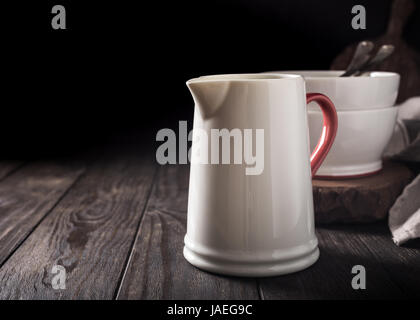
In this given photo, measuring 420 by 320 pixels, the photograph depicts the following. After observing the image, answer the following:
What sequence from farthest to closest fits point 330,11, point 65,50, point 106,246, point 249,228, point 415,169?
point 65,50, point 330,11, point 415,169, point 106,246, point 249,228

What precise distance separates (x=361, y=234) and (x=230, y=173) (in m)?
0.24

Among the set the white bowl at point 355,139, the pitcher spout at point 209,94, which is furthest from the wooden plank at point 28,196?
the white bowl at point 355,139

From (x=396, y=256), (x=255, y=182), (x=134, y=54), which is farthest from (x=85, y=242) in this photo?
(x=134, y=54)

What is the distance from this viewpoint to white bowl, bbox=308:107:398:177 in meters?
0.75

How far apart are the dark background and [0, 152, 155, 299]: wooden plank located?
0.36m

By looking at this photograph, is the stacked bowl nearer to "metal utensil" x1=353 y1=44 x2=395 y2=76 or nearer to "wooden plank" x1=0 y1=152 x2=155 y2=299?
"metal utensil" x1=353 y1=44 x2=395 y2=76

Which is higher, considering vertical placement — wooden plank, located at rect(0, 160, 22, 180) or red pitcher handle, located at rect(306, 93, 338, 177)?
red pitcher handle, located at rect(306, 93, 338, 177)

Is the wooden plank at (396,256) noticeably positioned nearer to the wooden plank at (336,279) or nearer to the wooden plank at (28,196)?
the wooden plank at (336,279)

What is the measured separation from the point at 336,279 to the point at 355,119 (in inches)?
9.8

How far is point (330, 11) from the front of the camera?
128 cm

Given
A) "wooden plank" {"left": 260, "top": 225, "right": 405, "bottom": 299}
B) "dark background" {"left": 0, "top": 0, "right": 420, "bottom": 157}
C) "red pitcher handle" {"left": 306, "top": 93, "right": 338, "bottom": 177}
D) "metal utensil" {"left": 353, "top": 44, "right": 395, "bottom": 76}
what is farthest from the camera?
"dark background" {"left": 0, "top": 0, "right": 420, "bottom": 157}

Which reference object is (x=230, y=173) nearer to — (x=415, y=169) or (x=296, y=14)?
(x=415, y=169)

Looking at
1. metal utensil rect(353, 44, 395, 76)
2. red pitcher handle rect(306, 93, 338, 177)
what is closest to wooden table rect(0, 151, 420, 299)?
red pitcher handle rect(306, 93, 338, 177)

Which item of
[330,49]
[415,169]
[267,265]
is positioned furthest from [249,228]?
[330,49]
